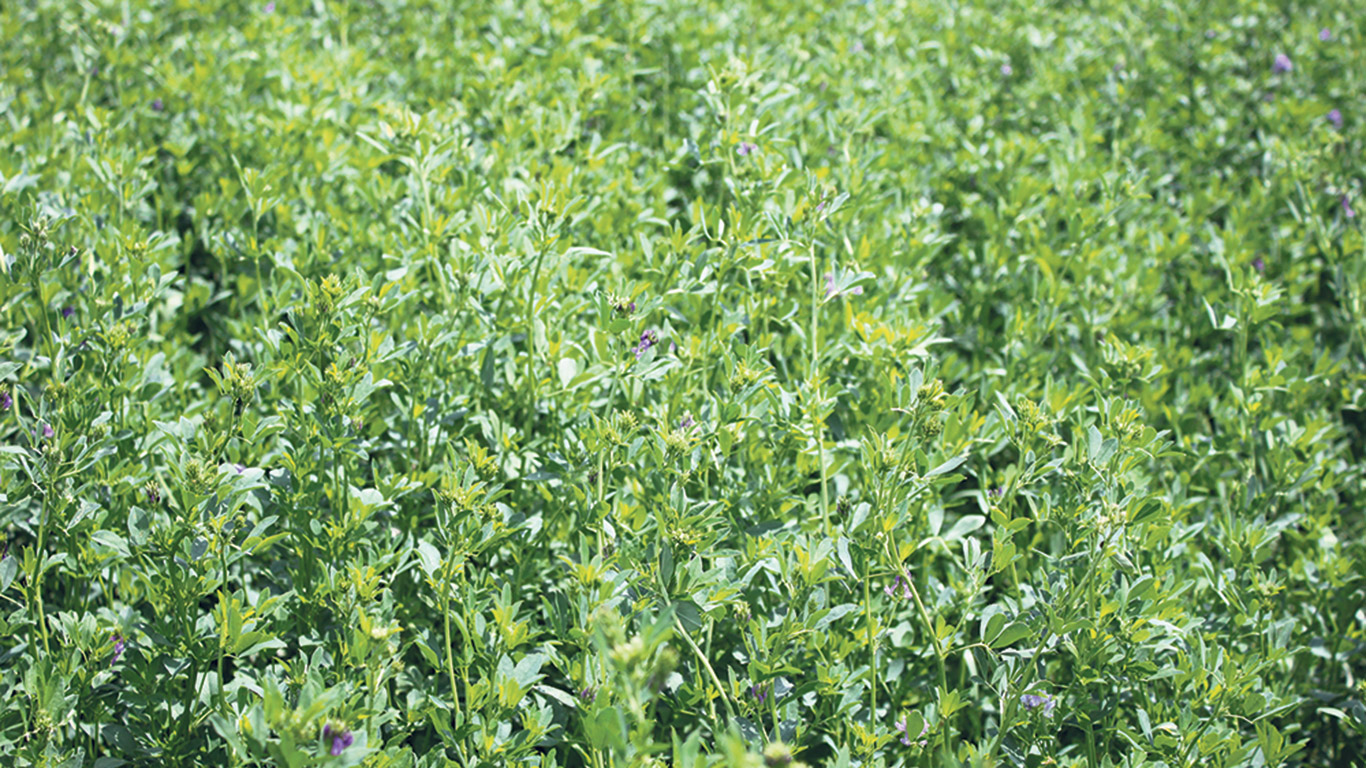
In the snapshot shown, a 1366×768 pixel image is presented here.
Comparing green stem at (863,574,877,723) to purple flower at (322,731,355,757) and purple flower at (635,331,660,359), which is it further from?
purple flower at (322,731,355,757)

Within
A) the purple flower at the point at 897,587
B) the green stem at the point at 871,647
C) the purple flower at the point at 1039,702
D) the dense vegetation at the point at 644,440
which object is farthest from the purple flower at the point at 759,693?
the purple flower at the point at 1039,702

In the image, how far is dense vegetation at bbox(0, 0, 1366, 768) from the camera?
196 centimetres

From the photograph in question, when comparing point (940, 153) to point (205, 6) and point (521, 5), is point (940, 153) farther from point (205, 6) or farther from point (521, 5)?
point (205, 6)

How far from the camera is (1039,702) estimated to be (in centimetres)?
205

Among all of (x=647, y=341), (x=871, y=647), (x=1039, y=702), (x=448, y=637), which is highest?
(x=647, y=341)

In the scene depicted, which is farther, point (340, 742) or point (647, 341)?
point (647, 341)

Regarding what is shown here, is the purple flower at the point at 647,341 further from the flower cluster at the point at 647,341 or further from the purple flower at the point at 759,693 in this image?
the purple flower at the point at 759,693

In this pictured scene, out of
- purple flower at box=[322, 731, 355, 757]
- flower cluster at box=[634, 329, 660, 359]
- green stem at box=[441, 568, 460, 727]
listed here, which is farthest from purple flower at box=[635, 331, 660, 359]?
purple flower at box=[322, 731, 355, 757]

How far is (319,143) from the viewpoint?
3383 millimetres

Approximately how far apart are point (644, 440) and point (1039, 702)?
102 centimetres

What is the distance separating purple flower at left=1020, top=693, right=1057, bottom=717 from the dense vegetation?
7cm

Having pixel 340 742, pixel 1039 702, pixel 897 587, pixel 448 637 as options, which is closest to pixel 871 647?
pixel 897 587

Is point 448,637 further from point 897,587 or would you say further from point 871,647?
point 897,587

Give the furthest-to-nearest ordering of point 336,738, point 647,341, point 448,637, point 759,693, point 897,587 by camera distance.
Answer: point 647,341 < point 897,587 < point 759,693 < point 448,637 < point 336,738
